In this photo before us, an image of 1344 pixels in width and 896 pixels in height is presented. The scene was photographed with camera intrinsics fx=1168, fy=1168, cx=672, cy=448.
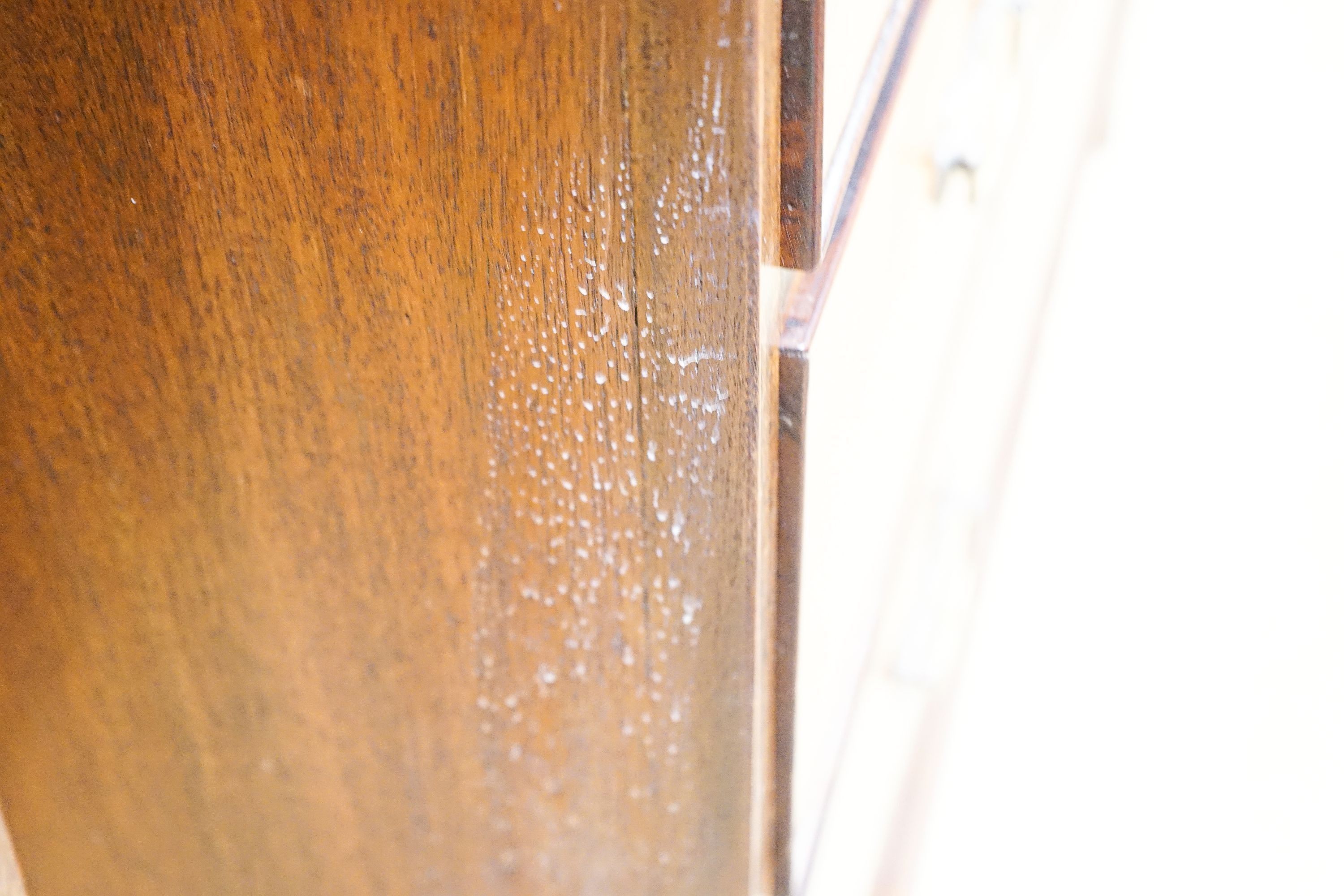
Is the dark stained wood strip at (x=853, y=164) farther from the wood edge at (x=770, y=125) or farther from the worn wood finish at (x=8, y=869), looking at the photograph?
the worn wood finish at (x=8, y=869)

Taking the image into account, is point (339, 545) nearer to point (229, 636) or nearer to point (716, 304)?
point (229, 636)

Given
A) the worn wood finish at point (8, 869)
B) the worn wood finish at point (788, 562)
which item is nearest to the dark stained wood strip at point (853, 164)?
the worn wood finish at point (788, 562)

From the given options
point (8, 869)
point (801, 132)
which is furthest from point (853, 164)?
point (8, 869)

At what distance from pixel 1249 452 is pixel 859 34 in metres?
0.88

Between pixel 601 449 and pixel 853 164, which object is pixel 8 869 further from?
pixel 853 164

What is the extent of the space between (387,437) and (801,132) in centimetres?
20

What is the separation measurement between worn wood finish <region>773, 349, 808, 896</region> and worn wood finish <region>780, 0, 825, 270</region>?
0.04 m

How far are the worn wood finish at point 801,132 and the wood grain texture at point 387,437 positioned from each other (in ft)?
0.09

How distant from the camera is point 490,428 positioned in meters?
0.44

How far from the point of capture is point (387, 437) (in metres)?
0.45

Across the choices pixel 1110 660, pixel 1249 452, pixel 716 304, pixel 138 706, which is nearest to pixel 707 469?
pixel 716 304

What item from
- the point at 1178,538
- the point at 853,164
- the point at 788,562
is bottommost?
the point at 1178,538

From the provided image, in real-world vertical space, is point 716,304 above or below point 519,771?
above

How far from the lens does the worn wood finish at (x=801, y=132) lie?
36cm
